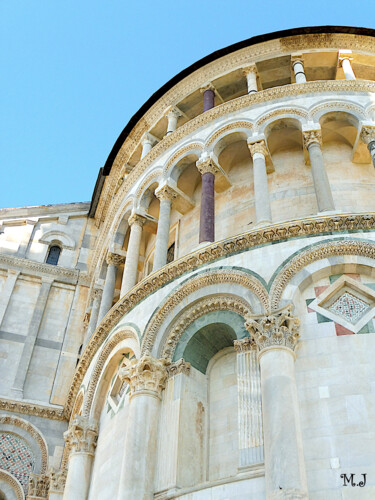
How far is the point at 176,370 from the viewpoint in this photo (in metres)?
9.85

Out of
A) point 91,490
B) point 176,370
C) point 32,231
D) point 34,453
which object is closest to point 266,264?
point 176,370

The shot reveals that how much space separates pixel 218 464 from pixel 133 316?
12.4 feet

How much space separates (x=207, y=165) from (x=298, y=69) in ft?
13.3

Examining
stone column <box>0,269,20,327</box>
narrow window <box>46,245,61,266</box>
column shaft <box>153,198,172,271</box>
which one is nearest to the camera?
column shaft <box>153,198,172,271</box>

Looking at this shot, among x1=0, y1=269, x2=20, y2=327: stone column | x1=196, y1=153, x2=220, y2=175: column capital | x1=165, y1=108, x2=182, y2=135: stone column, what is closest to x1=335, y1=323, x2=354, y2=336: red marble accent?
x1=196, y1=153, x2=220, y2=175: column capital

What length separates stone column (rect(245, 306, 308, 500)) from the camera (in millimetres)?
7016

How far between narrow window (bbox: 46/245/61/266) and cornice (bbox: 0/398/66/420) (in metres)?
5.50

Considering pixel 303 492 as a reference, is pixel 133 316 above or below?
above

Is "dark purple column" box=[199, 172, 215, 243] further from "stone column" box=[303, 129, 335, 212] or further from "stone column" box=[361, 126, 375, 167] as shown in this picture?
"stone column" box=[361, 126, 375, 167]

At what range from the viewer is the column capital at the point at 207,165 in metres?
Result: 13.3

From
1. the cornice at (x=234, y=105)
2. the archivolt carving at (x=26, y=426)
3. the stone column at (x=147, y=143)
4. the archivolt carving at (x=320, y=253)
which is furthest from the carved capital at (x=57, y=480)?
the stone column at (x=147, y=143)

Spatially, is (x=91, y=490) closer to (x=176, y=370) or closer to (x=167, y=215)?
(x=176, y=370)

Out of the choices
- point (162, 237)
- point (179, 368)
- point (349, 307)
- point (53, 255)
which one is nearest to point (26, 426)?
point (162, 237)

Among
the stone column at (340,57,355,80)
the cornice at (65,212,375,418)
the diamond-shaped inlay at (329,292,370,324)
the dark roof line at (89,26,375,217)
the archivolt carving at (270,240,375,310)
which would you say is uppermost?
the dark roof line at (89,26,375,217)
